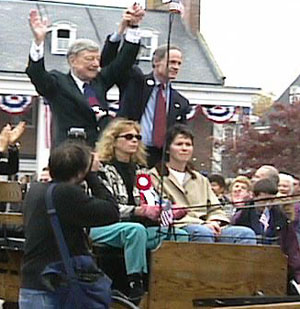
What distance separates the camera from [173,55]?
21.4ft

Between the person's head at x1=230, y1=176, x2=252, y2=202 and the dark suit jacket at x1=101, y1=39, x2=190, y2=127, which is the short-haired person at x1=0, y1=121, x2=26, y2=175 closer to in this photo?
the dark suit jacket at x1=101, y1=39, x2=190, y2=127

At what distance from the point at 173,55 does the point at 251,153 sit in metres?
0.77

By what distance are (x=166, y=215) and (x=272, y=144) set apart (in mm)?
744

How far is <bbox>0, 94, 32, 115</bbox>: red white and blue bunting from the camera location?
7.41 metres

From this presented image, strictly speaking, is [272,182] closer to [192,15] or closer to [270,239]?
[270,239]

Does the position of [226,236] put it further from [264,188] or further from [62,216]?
[62,216]

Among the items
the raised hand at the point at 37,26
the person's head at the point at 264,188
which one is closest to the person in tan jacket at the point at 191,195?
the person's head at the point at 264,188

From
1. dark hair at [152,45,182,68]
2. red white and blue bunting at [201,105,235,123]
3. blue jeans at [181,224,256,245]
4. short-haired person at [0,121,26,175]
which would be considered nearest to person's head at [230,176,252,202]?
blue jeans at [181,224,256,245]

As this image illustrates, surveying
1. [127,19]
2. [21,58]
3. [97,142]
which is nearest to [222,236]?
[97,142]

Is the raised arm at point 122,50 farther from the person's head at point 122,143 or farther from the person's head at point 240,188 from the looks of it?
the person's head at point 240,188

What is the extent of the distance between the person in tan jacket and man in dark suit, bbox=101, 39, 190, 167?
0.14 meters

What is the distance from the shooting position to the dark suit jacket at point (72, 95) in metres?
7.02

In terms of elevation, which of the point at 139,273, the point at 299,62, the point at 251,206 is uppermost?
the point at 299,62

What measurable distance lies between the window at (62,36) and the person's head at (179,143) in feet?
3.57
